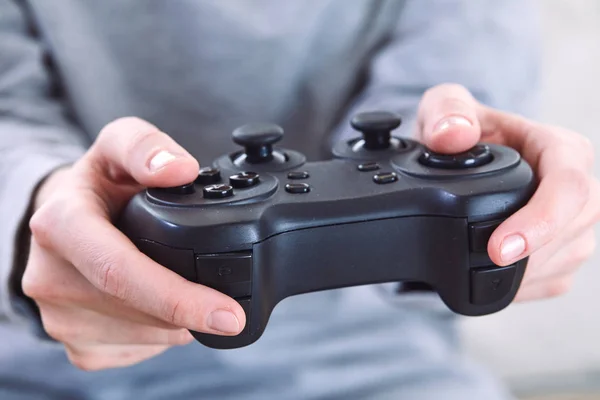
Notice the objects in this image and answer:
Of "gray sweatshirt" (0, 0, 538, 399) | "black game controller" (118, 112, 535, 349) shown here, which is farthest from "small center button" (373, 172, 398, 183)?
"gray sweatshirt" (0, 0, 538, 399)

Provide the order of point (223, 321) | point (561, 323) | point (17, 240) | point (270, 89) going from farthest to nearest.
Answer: point (561, 323) < point (270, 89) < point (17, 240) < point (223, 321)

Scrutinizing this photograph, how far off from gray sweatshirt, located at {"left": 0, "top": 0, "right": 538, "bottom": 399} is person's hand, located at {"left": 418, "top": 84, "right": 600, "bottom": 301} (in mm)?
116

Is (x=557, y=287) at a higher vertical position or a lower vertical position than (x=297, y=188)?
lower

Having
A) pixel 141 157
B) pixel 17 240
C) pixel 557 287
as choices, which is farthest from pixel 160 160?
pixel 557 287

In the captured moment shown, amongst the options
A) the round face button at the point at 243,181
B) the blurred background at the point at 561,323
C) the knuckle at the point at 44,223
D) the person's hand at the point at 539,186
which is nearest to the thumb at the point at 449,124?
the person's hand at the point at 539,186

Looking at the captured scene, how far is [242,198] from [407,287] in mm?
161

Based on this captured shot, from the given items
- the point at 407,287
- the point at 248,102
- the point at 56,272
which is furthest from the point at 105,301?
the point at 248,102

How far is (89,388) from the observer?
1.89 feet

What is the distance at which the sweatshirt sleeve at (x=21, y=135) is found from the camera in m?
0.44

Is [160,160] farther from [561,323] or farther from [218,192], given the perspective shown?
[561,323]

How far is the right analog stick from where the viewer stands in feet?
1.22

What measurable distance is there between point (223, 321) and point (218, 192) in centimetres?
6

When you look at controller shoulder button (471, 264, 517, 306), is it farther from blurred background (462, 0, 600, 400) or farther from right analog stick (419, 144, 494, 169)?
blurred background (462, 0, 600, 400)

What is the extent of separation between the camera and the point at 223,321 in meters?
0.32
